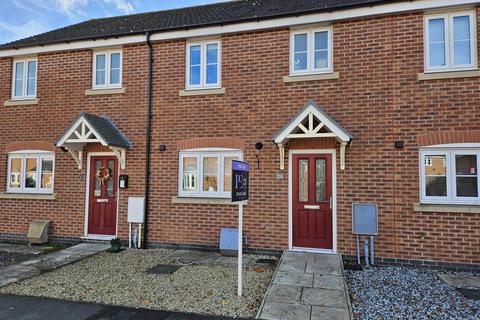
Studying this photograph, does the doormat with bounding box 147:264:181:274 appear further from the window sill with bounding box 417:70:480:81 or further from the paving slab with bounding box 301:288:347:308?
the window sill with bounding box 417:70:480:81

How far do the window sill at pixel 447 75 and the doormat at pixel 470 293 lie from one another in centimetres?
426

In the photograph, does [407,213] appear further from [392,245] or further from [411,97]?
[411,97]

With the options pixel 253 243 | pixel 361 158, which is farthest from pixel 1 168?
pixel 361 158

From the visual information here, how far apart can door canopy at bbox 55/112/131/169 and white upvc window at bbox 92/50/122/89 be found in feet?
3.29

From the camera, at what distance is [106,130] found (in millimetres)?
8695

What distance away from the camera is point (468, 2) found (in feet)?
22.9

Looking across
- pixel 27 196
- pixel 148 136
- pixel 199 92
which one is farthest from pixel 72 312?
pixel 27 196

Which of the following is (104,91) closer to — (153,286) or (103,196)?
(103,196)

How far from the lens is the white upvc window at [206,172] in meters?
8.48

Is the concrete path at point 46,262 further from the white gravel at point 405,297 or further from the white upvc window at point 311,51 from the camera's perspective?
the white upvc window at point 311,51

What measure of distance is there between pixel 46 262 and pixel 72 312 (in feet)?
10.6

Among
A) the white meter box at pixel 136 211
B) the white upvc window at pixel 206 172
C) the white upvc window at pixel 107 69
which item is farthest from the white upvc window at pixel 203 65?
the white meter box at pixel 136 211

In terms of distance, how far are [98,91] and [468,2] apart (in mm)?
9223

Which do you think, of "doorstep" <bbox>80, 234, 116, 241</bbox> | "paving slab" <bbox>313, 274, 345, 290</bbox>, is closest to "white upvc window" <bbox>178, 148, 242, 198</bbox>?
"doorstep" <bbox>80, 234, 116, 241</bbox>
